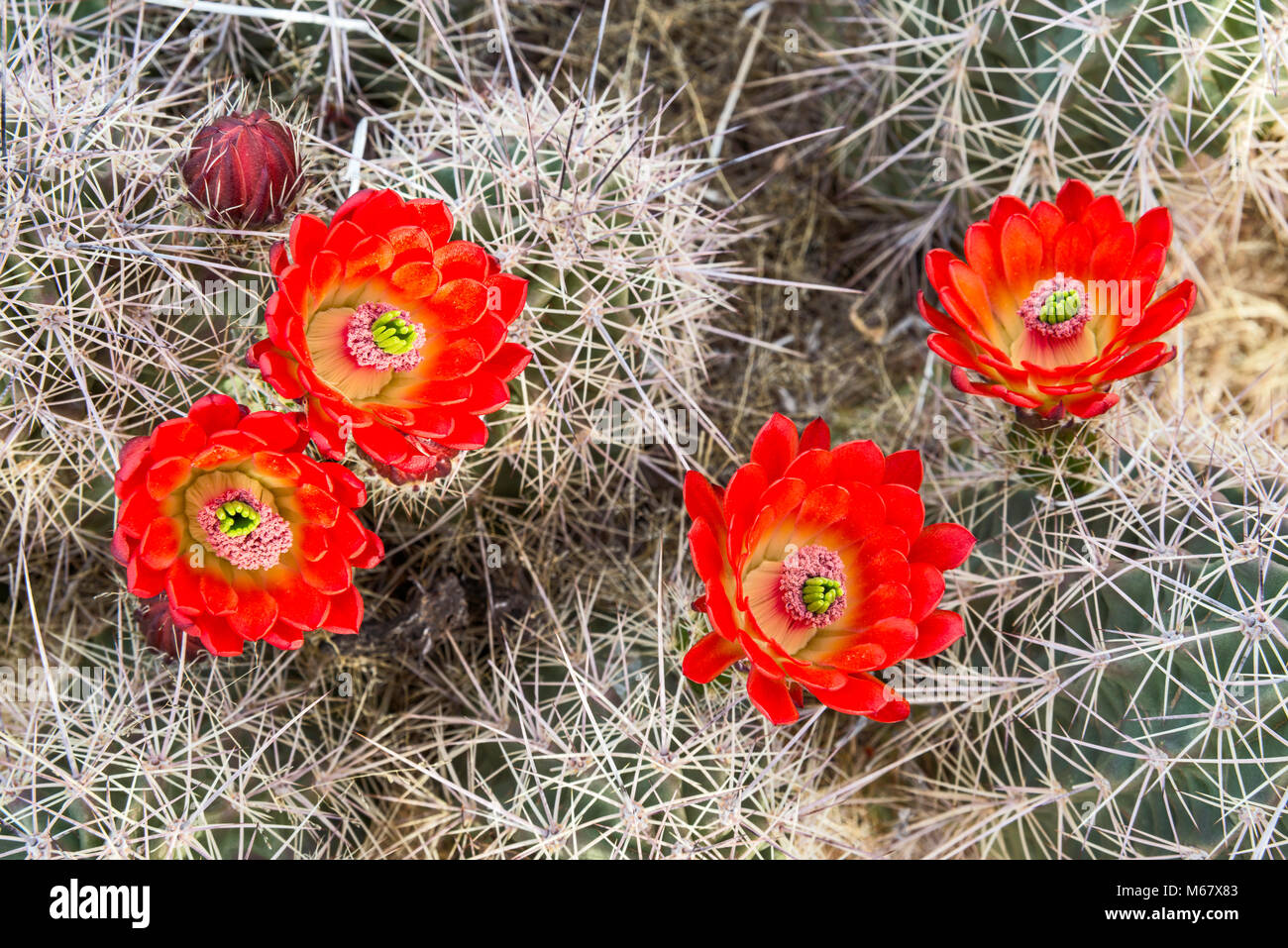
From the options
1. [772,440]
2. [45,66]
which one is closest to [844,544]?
[772,440]

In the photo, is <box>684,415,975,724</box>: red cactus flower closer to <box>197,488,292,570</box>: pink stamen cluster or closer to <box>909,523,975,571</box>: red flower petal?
<box>909,523,975,571</box>: red flower petal

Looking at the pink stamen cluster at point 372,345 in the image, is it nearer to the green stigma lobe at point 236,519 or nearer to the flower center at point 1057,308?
the green stigma lobe at point 236,519

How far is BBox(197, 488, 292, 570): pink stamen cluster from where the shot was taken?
139 centimetres

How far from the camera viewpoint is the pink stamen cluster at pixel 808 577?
148 cm

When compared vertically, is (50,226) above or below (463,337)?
above

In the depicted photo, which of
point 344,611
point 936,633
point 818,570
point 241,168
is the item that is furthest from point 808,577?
point 241,168

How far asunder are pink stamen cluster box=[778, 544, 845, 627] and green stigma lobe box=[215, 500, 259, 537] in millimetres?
743

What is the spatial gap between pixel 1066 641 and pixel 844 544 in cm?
47

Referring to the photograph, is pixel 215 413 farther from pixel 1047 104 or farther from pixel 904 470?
pixel 1047 104

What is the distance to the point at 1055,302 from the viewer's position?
1.57 metres

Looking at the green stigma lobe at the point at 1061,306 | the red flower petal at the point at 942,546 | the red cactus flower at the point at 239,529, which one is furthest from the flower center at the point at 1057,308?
the red cactus flower at the point at 239,529

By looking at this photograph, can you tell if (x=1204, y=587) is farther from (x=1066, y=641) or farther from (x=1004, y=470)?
(x=1004, y=470)

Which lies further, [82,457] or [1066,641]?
[1066,641]
